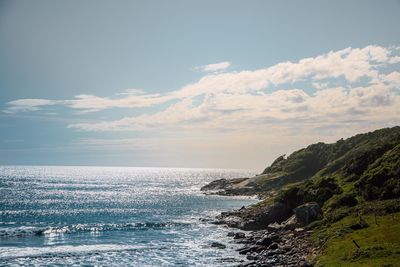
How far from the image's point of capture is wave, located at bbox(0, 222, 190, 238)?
9312 cm

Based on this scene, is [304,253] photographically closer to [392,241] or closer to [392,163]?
[392,241]

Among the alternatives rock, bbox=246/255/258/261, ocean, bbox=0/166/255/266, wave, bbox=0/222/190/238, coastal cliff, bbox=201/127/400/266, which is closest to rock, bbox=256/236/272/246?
coastal cliff, bbox=201/127/400/266

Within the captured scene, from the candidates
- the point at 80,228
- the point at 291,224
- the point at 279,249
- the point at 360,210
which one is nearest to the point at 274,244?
the point at 279,249

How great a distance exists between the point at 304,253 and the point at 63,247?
47.3m

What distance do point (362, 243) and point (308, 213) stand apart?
25525 millimetres

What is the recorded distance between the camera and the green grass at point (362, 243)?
50.3 metres


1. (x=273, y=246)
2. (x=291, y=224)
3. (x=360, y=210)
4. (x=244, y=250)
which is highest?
(x=360, y=210)

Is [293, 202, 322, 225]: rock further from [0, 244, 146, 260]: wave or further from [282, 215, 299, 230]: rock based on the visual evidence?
[0, 244, 146, 260]: wave

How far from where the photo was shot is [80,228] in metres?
102

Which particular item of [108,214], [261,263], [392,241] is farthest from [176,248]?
[108,214]

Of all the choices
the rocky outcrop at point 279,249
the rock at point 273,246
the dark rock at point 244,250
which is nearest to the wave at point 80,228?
the rocky outcrop at point 279,249

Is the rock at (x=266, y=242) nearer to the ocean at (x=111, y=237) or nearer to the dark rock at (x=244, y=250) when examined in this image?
the dark rock at (x=244, y=250)

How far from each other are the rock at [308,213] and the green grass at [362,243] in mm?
9439

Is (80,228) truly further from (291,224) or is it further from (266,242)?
(291,224)
